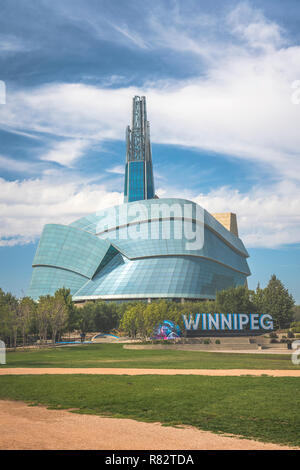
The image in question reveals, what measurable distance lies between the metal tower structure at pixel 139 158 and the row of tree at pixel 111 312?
2611 inches

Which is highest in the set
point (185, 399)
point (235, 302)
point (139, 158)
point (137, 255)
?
point (139, 158)

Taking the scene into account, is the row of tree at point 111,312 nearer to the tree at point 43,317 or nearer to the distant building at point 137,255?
the tree at point 43,317

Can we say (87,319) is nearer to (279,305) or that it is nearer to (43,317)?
(43,317)

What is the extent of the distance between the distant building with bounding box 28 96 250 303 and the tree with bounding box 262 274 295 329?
1755 cm

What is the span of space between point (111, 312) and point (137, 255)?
2269cm

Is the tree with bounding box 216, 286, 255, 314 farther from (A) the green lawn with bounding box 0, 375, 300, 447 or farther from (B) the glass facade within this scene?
(A) the green lawn with bounding box 0, 375, 300, 447

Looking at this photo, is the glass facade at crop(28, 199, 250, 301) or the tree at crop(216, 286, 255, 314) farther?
the glass facade at crop(28, 199, 250, 301)

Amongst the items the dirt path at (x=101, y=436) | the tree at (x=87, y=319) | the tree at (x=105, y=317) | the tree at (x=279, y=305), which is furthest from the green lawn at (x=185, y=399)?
the tree at (x=279, y=305)

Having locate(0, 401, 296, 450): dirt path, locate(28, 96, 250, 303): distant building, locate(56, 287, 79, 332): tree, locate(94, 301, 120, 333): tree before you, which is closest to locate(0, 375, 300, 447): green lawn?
locate(0, 401, 296, 450): dirt path

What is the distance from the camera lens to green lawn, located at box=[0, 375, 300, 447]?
12648mm

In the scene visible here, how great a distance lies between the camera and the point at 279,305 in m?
88.9

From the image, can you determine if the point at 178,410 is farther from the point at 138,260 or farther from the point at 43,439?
the point at 138,260

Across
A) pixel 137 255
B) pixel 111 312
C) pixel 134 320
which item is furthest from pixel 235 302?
pixel 137 255

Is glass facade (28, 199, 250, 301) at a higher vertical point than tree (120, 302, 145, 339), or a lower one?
higher
